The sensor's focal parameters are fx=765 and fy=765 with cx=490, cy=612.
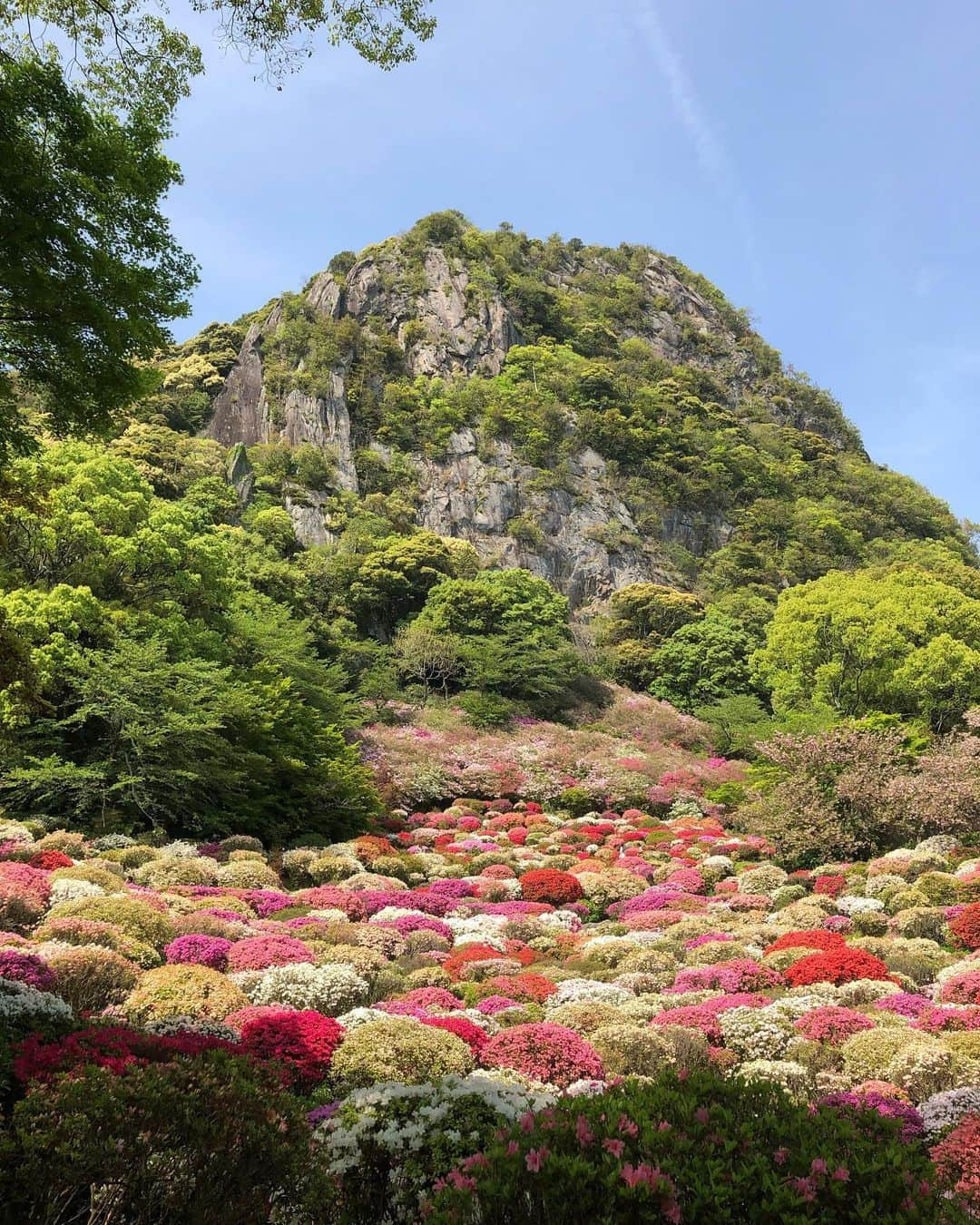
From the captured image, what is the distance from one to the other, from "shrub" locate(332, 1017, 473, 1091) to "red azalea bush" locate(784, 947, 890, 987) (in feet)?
17.0

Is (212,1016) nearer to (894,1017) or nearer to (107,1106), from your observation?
(107,1106)

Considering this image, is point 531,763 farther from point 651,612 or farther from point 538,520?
point 538,520

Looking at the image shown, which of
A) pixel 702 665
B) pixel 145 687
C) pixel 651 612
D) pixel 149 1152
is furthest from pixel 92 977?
pixel 651 612

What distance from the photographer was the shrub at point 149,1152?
3.11m

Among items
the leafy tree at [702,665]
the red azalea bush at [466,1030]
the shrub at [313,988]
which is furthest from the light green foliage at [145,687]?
the leafy tree at [702,665]

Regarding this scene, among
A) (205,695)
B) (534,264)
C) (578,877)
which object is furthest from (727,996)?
(534,264)

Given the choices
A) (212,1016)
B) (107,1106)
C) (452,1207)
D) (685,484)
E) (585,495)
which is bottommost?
(212,1016)

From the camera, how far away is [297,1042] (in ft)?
20.4

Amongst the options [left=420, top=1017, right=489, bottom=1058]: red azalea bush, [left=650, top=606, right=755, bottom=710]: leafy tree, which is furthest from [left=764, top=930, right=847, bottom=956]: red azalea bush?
[left=650, top=606, right=755, bottom=710]: leafy tree

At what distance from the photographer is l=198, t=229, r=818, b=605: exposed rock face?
179 feet

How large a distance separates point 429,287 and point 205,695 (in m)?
61.6

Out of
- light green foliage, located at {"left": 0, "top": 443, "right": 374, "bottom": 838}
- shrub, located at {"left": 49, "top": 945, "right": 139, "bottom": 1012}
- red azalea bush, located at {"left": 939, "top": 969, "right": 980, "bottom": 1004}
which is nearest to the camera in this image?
shrub, located at {"left": 49, "top": 945, "right": 139, "bottom": 1012}

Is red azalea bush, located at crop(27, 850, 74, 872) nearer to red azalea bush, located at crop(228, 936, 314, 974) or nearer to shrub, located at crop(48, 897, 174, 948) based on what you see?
shrub, located at crop(48, 897, 174, 948)

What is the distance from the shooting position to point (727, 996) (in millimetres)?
8484
